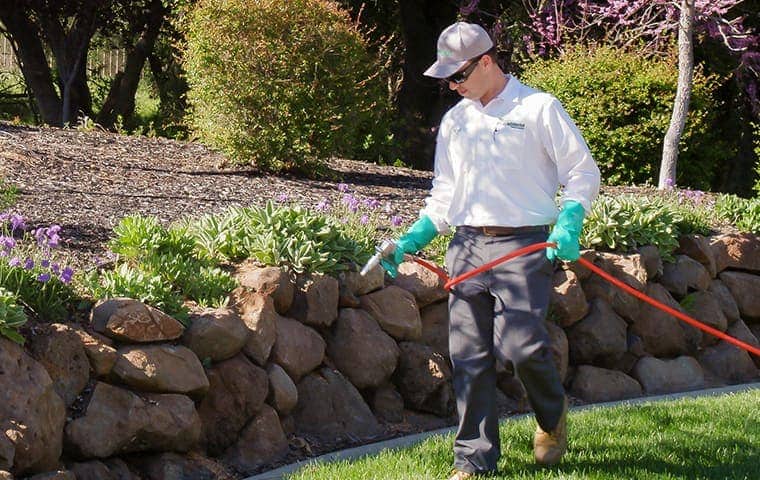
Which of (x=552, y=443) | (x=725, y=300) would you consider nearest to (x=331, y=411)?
(x=552, y=443)

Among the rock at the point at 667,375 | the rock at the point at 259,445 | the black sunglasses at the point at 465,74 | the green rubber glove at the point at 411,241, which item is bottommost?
the rock at the point at 667,375

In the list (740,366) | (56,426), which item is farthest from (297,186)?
(56,426)

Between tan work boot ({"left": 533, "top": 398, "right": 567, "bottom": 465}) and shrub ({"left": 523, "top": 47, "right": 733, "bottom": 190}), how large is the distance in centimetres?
745

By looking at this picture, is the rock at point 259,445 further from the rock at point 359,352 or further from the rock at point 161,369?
the rock at point 359,352

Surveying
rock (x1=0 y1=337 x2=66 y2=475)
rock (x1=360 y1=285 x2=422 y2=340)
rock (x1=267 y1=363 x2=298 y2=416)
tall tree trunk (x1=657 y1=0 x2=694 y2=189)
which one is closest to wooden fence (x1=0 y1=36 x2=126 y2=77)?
tall tree trunk (x1=657 y1=0 x2=694 y2=189)

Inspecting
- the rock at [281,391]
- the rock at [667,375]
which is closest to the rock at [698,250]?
the rock at [667,375]

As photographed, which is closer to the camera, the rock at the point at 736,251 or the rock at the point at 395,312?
the rock at the point at 395,312

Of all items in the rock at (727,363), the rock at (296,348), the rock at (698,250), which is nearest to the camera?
the rock at (296,348)

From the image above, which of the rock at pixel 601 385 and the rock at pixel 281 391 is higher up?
the rock at pixel 281 391

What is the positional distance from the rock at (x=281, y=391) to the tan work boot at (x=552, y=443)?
4.64 feet

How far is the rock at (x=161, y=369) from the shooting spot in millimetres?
4949

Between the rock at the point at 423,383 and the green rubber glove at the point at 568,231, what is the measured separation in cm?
215

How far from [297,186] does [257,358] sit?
357 cm

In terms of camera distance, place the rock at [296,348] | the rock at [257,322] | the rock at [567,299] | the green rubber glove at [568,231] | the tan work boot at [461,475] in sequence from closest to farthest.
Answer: the green rubber glove at [568,231] → the tan work boot at [461,475] → the rock at [257,322] → the rock at [296,348] → the rock at [567,299]
